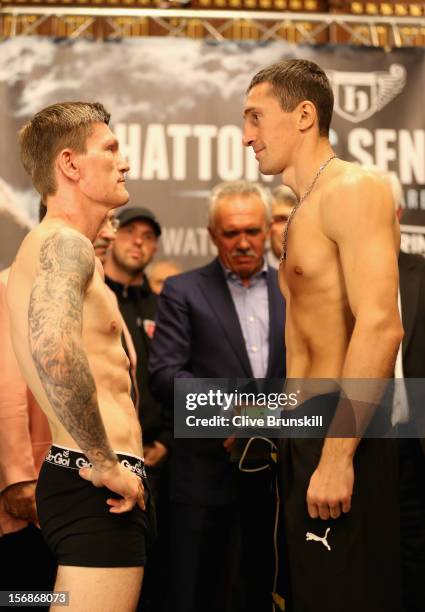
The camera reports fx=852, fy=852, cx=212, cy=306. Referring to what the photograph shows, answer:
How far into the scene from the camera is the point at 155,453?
3.28m

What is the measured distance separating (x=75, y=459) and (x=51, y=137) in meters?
0.76

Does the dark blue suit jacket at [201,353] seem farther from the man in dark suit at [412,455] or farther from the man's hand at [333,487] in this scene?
the man's hand at [333,487]

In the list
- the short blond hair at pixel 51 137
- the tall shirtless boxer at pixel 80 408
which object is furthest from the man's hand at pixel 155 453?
the short blond hair at pixel 51 137

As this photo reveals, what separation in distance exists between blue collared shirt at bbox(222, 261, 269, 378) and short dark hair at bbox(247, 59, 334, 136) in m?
1.06

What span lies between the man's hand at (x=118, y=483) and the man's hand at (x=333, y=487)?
41 cm

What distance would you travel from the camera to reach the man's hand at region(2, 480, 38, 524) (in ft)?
8.09

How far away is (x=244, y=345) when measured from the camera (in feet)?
9.99

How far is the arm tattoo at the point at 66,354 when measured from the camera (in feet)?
5.48

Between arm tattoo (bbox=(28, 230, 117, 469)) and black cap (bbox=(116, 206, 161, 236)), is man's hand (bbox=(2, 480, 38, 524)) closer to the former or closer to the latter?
arm tattoo (bbox=(28, 230, 117, 469))

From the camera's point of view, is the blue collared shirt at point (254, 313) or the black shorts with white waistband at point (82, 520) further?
the blue collared shirt at point (254, 313)

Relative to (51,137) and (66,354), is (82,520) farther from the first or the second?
(51,137)

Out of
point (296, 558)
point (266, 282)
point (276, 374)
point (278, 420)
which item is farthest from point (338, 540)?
point (266, 282)

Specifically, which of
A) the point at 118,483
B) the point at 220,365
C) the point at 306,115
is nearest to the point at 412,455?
the point at 220,365

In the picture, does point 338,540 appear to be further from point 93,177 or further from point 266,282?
point 266,282
